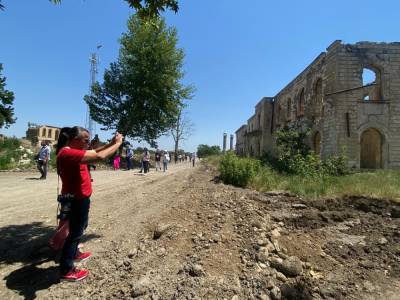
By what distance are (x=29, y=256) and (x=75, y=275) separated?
4.05ft

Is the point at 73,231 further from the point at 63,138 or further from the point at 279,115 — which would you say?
the point at 279,115

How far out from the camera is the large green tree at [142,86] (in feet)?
83.3

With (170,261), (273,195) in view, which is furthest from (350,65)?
(170,261)

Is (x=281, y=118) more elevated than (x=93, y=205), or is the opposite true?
(x=281, y=118)

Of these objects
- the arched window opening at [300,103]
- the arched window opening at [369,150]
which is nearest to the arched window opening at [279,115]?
the arched window opening at [300,103]

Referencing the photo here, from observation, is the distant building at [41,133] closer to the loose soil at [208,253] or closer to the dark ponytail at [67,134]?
the loose soil at [208,253]

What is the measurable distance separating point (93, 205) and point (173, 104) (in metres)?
19.7

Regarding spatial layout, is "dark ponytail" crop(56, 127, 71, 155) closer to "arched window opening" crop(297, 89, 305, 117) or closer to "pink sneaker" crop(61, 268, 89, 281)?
"pink sneaker" crop(61, 268, 89, 281)

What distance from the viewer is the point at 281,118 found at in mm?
25906

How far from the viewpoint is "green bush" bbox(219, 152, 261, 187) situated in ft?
38.0

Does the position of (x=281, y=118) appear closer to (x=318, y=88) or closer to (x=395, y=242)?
(x=318, y=88)

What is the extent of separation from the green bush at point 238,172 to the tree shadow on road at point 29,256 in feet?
23.6

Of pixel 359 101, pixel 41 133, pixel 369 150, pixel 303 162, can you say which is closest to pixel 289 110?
pixel 369 150

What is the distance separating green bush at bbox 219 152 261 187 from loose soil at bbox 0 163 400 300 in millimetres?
3886
